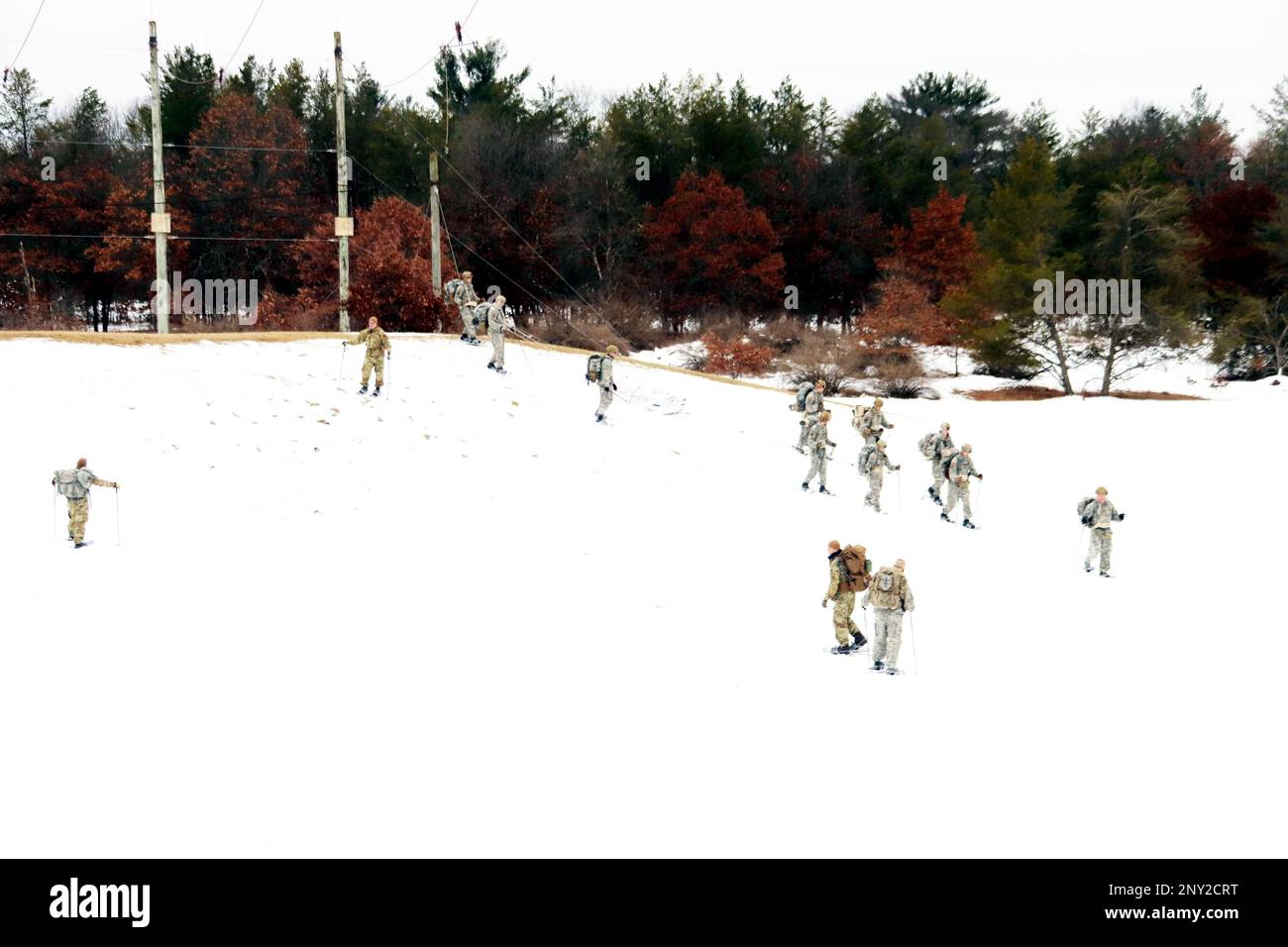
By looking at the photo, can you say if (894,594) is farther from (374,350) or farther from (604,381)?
(374,350)

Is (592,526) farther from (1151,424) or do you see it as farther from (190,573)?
(1151,424)

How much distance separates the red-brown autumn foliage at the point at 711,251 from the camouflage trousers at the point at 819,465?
3033cm

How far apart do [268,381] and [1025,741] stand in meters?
16.8

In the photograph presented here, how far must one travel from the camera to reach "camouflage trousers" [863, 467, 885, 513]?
25.4 meters

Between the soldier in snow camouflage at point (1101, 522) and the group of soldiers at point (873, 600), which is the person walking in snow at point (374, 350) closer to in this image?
the group of soldiers at point (873, 600)

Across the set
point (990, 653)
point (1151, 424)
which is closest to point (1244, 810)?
point (990, 653)

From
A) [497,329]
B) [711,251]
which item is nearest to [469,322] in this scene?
[497,329]

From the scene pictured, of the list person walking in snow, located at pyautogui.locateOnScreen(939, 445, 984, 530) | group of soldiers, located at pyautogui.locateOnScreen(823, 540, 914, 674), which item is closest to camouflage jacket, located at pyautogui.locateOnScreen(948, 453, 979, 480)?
person walking in snow, located at pyautogui.locateOnScreen(939, 445, 984, 530)

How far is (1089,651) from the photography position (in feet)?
57.9

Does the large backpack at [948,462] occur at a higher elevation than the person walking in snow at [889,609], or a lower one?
higher

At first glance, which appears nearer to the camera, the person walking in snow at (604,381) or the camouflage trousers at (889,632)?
the camouflage trousers at (889,632)

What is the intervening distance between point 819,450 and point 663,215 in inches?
1323

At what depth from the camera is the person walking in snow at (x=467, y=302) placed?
2900 cm

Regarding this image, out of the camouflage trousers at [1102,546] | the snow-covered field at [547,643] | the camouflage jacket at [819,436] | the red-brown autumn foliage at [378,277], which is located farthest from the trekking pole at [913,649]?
the red-brown autumn foliage at [378,277]
